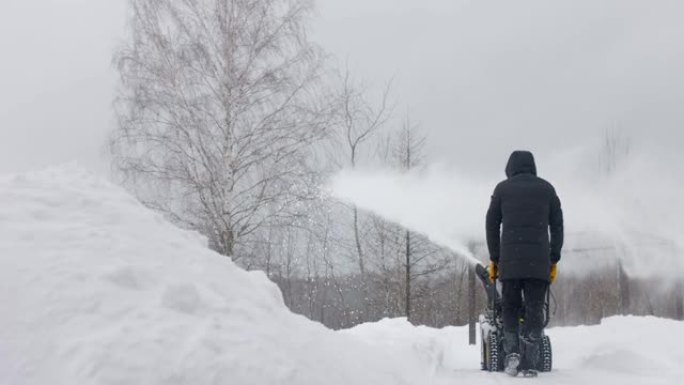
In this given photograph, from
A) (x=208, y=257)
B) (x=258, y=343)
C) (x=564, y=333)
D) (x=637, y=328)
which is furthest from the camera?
(x=564, y=333)

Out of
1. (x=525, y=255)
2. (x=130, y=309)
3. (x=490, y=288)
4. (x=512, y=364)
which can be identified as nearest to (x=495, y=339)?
(x=512, y=364)

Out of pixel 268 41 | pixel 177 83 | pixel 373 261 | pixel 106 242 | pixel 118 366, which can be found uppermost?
Answer: pixel 268 41

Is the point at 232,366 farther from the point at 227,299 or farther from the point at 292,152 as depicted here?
the point at 292,152

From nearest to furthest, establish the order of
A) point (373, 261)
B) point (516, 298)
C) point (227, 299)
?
point (227, 299) → point (516, 298) → point (373, 261)

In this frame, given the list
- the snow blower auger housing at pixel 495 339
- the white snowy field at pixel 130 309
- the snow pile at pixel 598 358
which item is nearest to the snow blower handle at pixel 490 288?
the snow blower auger housing at pixel 495 339

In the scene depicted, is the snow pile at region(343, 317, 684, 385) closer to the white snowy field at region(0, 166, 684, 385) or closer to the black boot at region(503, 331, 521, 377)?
the black boot at region(503, 331, 521, 377)

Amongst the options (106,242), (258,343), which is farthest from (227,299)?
(106,242)

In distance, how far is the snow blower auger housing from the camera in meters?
6.23

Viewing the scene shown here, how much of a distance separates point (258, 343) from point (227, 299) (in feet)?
1.56

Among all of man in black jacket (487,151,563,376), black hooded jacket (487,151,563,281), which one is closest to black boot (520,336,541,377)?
man in black jacket (487,151,563,376)

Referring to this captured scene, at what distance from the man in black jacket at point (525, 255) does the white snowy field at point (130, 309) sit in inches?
58.0

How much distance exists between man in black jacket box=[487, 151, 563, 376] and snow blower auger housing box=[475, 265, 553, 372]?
10 centimetres

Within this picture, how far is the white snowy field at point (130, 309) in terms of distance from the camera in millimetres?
2846

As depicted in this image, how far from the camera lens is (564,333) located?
34.1 ft
